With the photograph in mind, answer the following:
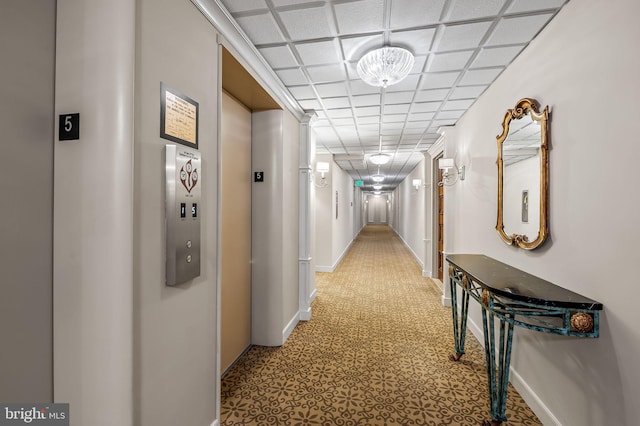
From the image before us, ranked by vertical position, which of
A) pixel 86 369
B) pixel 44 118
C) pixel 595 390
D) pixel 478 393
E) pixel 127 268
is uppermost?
pixel 44 118

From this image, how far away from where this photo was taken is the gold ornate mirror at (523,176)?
2.03 m

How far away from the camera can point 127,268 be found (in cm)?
114

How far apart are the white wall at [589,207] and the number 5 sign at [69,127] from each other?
2.52 metres

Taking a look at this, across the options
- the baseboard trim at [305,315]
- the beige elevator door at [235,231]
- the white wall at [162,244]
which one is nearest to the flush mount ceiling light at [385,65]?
the white wall at [162,244]

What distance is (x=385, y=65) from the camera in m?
2.25

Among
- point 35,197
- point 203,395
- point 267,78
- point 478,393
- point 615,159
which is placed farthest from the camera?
point 267,78

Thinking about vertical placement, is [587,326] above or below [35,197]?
below

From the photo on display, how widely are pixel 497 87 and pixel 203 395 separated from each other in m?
3.66

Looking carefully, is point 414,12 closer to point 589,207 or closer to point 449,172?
point 589,207

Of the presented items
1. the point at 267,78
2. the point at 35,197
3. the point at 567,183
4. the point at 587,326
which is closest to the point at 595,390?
the point at 587,326

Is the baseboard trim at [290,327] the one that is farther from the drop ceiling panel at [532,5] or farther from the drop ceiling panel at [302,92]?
the drop ceiling panel at [532,5]

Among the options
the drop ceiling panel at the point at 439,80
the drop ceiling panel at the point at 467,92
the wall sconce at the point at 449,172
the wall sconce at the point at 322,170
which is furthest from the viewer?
the wall sconce at the point at 322,170

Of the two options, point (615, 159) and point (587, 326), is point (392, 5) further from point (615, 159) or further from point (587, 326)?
point (587, 326)

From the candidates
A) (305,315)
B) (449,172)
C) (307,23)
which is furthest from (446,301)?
(307,23)
